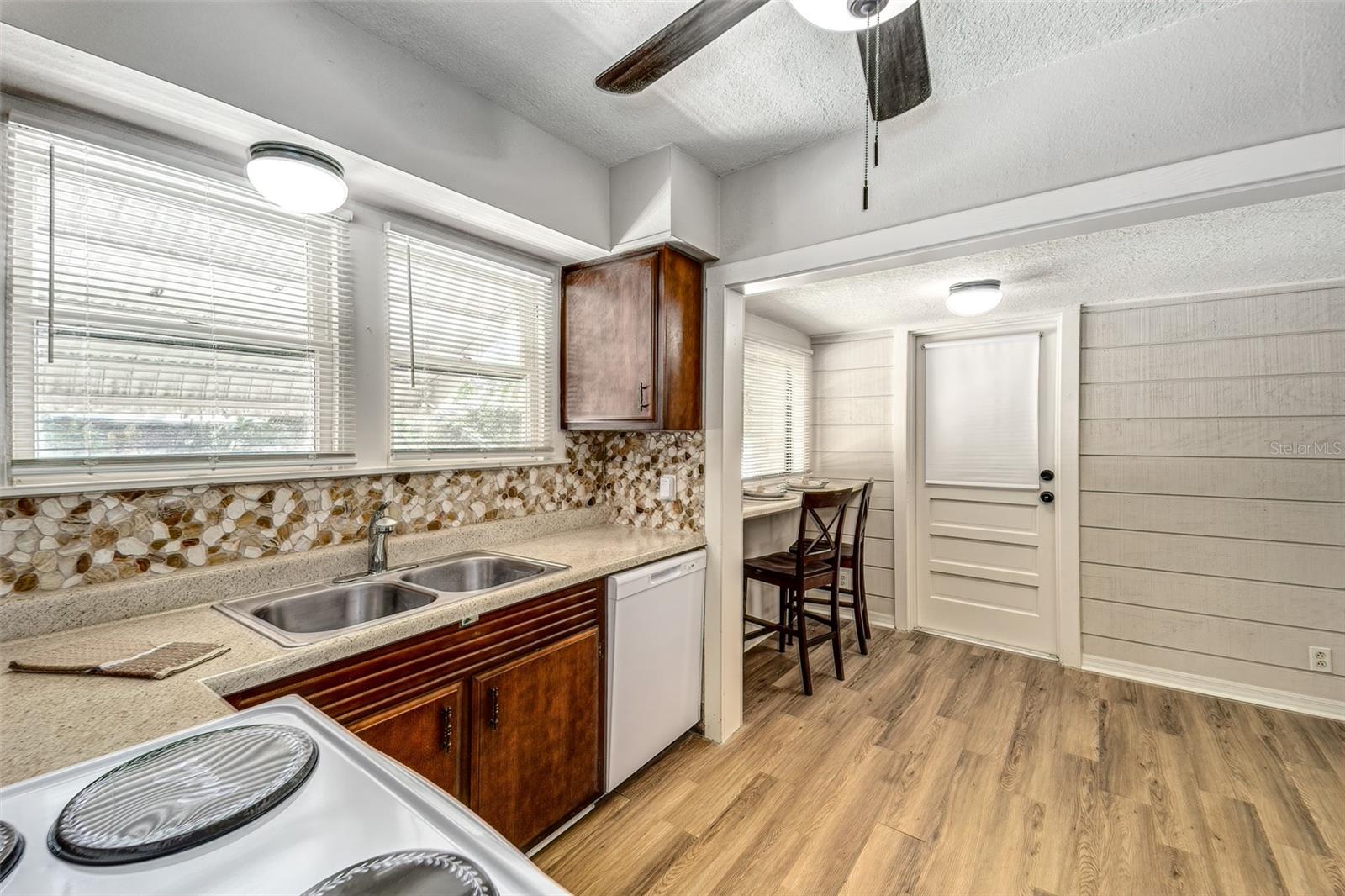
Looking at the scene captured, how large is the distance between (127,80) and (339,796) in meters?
1.61

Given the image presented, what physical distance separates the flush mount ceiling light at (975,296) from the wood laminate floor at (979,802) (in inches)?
81.4

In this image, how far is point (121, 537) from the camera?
4.79ft

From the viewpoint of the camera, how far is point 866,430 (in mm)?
4129

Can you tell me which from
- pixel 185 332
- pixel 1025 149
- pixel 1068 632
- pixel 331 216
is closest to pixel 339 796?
pixel 185 332

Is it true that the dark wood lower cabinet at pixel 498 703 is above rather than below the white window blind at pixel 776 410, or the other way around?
below

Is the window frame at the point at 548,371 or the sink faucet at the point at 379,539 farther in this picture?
the window frame at the point at 548,371

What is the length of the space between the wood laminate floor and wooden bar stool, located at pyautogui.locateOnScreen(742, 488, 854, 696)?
0.26m

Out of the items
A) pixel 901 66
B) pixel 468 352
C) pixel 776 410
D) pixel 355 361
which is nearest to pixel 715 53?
pixel 901 66

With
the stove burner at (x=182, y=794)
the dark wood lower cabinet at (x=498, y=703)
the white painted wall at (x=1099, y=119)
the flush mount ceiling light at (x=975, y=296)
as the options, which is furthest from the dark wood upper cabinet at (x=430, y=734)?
the flush mount ceiling light at (x=975, y=296)

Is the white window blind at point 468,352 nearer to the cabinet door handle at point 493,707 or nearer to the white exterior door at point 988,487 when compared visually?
the cabinet door handle at point 493,707

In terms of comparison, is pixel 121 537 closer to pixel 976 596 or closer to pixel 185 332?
pixel 185 332

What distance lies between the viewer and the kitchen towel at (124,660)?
3.59ft

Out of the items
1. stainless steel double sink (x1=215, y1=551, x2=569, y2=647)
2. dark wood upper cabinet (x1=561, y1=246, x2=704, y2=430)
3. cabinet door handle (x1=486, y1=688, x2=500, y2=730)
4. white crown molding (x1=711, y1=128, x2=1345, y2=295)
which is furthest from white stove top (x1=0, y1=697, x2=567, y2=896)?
white crown molding (x1=711, y1=128, x2=1345, y2=295)
